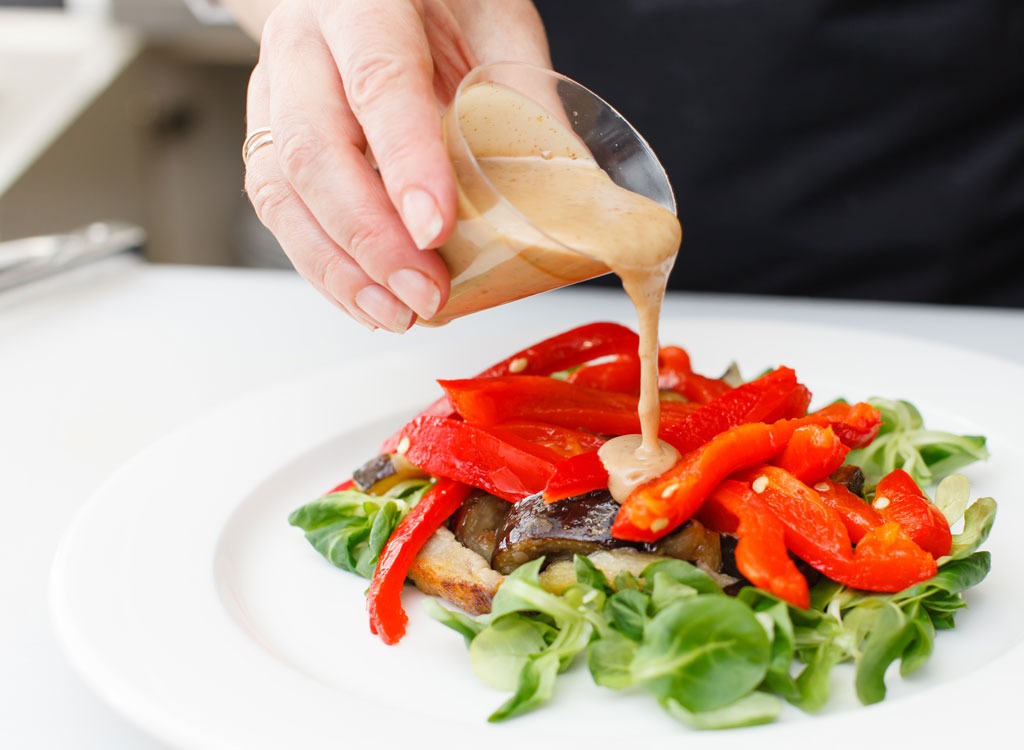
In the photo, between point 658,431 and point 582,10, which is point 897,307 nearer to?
point 582,10

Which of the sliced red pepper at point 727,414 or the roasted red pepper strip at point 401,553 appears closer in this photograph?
the roasted red pepper strip at point 401,553

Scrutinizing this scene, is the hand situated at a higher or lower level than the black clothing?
higher

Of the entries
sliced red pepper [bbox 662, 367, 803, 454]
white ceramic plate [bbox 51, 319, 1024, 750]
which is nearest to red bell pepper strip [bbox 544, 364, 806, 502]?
sliced red pepper [bbox 662, 367, 803, 454]

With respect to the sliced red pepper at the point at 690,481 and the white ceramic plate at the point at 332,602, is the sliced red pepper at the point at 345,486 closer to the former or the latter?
the white ceramic plate at the point at 332,602

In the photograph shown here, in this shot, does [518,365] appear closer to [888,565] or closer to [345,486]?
[345,486]

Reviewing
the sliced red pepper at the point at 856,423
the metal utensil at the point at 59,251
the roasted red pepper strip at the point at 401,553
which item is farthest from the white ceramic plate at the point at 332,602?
the metal utensil at the point at 59,251

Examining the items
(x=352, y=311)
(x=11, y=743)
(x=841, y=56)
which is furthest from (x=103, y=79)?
(x=11, y=743)

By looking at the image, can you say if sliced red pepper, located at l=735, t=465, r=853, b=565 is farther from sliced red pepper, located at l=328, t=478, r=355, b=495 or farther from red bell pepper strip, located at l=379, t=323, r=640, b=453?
sliced red pepper, located at l=328, t=478, r=355, b=495
